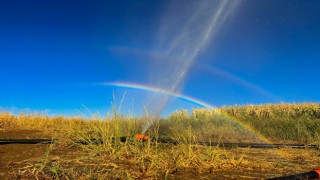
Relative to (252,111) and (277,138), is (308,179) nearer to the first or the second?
(277,138)

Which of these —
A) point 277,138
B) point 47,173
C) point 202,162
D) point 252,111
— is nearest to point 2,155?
point 47,173

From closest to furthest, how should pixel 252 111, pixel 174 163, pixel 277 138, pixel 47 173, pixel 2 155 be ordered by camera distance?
pixel 47 173 → pixel 174 163 → pixel 2 155 → pixel 277 138 → pixel 252 111

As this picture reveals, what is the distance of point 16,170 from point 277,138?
10821 mm

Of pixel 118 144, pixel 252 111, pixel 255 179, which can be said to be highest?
pixel 252 111

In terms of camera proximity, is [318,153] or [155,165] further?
[318,153]

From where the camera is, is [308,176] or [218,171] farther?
[218,171]

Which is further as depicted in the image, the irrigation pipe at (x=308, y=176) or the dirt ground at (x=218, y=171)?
the dirt ground at (x=218, y=171)

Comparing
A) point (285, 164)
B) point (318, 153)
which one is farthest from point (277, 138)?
point (285, 164)

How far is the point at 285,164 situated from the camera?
620 cm

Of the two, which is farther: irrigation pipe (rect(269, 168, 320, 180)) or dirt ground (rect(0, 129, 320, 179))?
dirt ground (rect(0, 129, 320, 179))

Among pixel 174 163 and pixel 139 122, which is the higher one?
pixel 139 122

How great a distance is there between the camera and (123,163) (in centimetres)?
554

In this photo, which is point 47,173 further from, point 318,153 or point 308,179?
point 318,153

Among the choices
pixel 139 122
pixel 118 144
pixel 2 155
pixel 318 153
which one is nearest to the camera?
pixel 2 155
